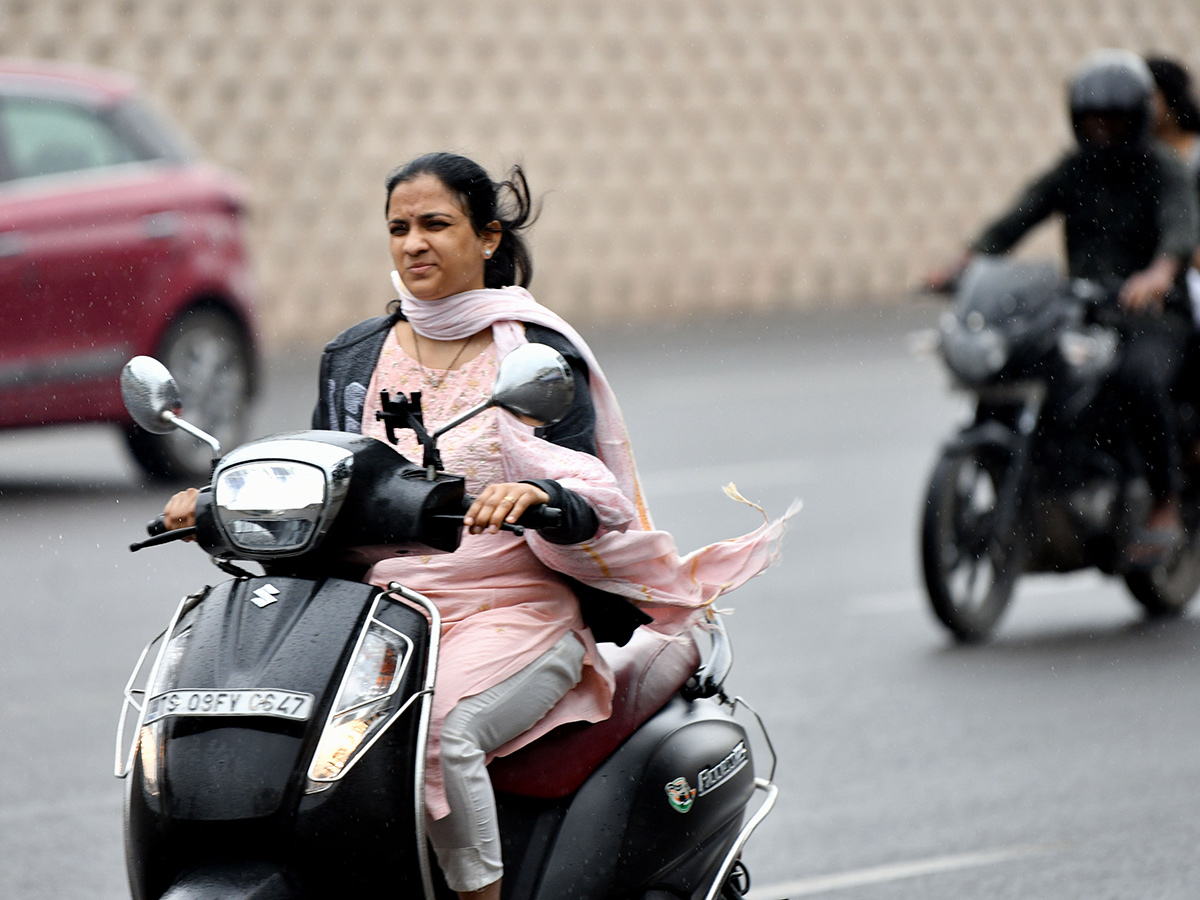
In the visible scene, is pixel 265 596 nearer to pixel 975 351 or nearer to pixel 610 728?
pixel 610 728

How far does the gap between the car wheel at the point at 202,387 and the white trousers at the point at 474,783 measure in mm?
7638

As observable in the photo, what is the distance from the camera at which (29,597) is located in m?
8.45

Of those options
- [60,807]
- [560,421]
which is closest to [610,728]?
[560,421]

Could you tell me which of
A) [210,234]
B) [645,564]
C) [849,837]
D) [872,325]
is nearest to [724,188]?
[872,325]

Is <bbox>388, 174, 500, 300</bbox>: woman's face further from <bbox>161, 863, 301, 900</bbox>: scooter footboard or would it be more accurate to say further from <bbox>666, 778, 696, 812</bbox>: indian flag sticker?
<bbox>161, 863, 301, 900</bbox>: scooter footboard

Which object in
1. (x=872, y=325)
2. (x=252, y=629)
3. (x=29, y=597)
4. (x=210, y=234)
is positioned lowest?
(x=872, y=325)

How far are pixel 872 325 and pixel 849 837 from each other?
15.2 m

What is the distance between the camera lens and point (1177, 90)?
9.02m

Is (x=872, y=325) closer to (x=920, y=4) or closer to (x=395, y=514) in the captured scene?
(x=920, y=4)

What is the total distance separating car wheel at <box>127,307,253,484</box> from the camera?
10.9m

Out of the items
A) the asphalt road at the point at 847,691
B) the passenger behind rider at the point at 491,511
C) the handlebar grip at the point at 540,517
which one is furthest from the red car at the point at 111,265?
the handlebar grip at the point at 540,517

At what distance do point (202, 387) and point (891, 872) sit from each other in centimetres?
693

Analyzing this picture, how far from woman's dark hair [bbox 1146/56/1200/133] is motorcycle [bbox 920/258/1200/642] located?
5.24 feet

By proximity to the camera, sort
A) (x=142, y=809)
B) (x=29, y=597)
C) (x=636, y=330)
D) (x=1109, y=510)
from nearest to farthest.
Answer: (x=142, y=809) < (x=1109, y=510) < (x=29, y=597) < (x=636, y=330)
